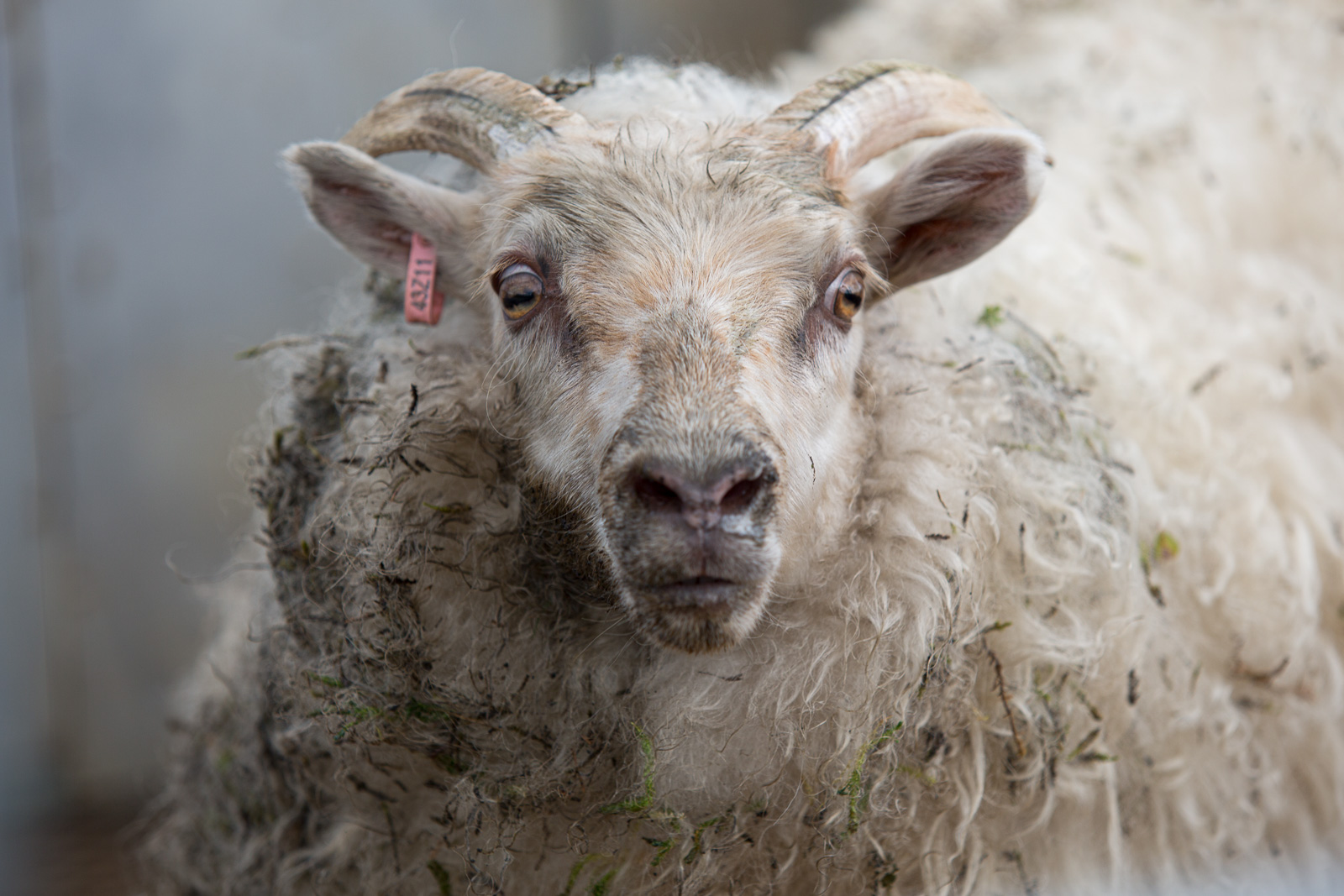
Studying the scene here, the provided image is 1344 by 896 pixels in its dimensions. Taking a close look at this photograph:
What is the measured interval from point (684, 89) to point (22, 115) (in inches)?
123

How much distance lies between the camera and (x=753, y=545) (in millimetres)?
1502

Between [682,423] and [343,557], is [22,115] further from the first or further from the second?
[682,423]

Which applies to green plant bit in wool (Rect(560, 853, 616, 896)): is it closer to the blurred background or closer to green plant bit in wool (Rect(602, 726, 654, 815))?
green plant bit in wool (Rect(602, 726, 654, 815))

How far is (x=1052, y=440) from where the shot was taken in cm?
210

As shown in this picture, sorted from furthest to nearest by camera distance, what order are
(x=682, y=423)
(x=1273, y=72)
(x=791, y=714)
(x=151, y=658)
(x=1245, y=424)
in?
(x=151, y=658) → (x=1273, y=72) → (x=1245, y=424) → (x=791, y=714) → (x=682, y=423)

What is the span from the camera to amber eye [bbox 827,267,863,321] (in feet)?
6.21

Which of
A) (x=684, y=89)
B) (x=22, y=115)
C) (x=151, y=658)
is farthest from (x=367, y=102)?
(x=151, y=658)

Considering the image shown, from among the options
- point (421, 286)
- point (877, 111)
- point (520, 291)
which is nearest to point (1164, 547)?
point (877, 111)

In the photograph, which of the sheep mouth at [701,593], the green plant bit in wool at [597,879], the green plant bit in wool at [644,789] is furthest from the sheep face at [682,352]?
the green plant bit in wool at [597,879]

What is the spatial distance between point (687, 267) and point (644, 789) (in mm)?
934

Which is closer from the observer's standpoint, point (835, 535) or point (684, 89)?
point (835, 535)

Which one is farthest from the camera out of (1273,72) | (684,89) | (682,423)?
(1273,72)

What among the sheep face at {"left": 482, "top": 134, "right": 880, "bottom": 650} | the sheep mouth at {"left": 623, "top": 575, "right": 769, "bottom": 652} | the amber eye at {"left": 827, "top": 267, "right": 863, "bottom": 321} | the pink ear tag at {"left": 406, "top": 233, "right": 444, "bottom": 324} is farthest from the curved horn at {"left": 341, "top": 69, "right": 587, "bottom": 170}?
the sheep mouth at {"left": 623, "top": 575, "right": 769, "bottom": 652}

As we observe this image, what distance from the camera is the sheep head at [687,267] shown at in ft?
4.97
